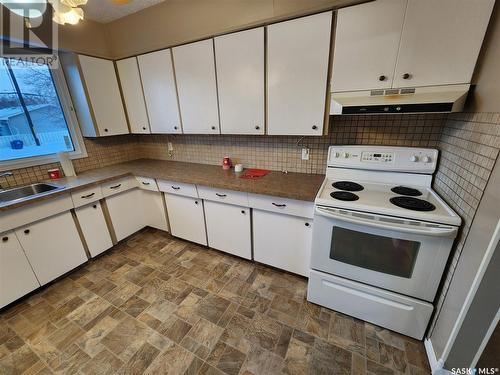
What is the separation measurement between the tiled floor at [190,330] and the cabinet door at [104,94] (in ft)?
5.46

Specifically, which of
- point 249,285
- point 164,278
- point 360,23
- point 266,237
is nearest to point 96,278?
point 164,278

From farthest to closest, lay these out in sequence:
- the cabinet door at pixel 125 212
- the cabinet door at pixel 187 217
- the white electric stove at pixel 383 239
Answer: the cabinet door at pixel 125 212, the cabinet door at pixel 187 217, the white electric stove at pixel 383 239

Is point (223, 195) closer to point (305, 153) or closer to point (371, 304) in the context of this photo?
point (305, 153)

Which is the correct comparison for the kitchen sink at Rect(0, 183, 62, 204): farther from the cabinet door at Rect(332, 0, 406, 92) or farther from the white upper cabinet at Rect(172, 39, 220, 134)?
the cabinet door at Rect(332, 0, 406, 92)

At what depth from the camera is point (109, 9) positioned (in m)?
2.12

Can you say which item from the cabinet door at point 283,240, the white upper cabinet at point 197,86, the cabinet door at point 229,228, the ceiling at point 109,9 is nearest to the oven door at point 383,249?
the cabinet door at point 283,240

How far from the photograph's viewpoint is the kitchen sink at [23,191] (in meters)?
1.96

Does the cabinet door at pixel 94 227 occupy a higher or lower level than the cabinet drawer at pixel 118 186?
lower

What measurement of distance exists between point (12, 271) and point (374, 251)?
279 cm

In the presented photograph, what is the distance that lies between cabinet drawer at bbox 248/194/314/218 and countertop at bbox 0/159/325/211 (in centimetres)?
7

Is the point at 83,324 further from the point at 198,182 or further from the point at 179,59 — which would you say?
the point at 179,59

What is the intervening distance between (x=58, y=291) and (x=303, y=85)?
2.82 m

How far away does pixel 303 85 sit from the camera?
1631mm

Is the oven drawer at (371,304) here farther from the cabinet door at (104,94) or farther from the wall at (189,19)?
the cabinet door at (104,94)
